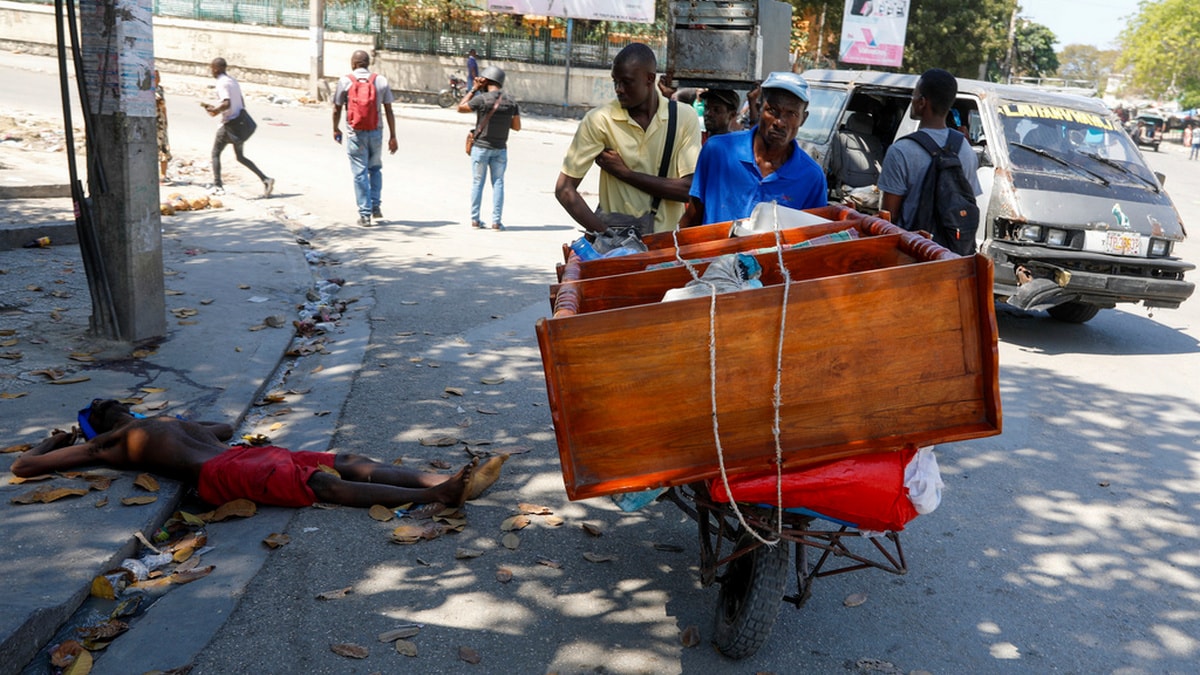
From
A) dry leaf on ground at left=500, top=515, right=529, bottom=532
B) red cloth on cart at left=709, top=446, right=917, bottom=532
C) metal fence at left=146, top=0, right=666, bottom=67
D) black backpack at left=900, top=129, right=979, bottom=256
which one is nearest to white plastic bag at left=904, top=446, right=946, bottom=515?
red cloth on cart at left=709, top=446, right=917, bottom=532

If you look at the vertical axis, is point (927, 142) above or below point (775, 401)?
above

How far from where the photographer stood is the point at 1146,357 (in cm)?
838

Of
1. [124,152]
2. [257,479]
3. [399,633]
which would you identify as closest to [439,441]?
[257,479]

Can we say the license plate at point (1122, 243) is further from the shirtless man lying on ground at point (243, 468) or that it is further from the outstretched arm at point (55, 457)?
the outstretched arm at point (55, 457)

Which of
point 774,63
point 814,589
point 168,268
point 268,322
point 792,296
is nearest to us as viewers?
point 792,296

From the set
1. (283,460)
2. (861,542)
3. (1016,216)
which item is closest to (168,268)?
(283,460)

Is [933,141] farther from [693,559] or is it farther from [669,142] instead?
[693,559]

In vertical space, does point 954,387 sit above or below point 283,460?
above

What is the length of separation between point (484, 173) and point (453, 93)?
17.8m

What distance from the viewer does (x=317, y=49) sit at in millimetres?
29406

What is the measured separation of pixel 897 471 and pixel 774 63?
14353 millimetres

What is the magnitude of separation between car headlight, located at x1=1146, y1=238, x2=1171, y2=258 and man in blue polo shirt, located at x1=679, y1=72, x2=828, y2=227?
520 centimetres

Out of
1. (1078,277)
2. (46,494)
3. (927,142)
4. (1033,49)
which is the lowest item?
(46,494)

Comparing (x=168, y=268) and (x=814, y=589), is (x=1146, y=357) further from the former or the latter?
(x=168, y=268)
